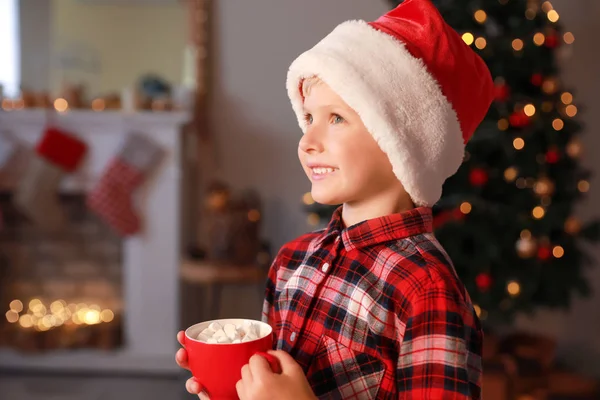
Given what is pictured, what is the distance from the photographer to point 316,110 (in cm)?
99

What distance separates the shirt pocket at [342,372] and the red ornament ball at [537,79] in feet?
6.58

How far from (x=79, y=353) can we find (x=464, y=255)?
1954 mm

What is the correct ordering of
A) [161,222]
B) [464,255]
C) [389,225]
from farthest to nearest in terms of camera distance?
[161,222]
[464,255]
[389,225]

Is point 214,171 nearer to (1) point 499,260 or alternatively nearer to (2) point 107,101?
(2) point 107,101

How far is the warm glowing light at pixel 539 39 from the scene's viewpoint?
2590mm

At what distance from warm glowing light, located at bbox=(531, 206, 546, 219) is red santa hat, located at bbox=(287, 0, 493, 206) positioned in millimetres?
1716

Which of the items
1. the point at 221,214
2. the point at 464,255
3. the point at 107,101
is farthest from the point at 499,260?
the point at 107,101

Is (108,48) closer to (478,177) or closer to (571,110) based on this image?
(478,177)

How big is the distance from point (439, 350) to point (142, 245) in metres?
2.63

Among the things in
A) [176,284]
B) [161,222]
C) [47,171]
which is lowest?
[176,284]

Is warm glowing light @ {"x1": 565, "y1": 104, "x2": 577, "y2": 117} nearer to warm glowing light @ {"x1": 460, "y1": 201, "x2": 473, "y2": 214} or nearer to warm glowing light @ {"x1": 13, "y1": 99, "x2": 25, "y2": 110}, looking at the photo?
warm glowing light @ {"x1": 460, "y1": 201, "x2": 473, "y2": 214}

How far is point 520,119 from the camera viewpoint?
2561 millimetres

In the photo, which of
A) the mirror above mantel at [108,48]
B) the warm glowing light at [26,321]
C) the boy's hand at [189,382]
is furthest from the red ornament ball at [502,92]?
the warm glowing light at [26,321]

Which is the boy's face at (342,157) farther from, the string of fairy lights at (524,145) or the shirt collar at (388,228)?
the string of fairy lights at (524,145)
